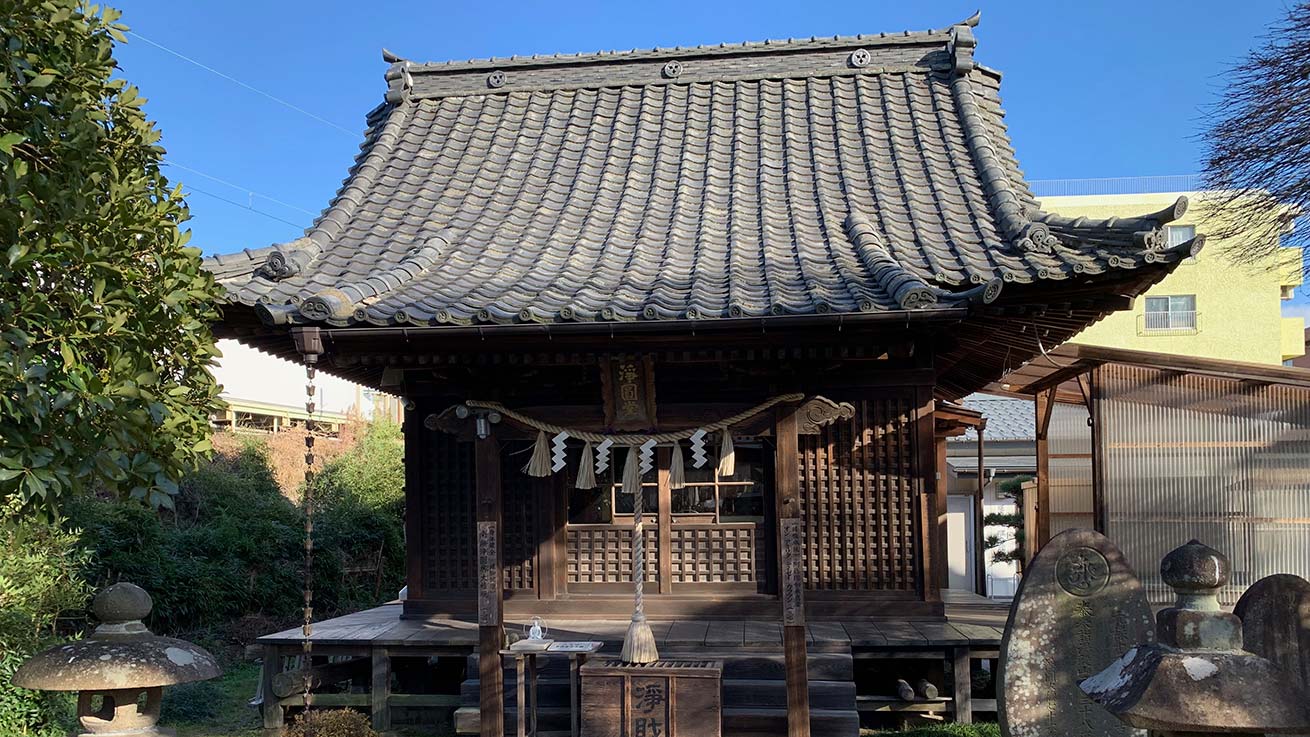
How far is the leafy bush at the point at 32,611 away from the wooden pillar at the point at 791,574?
19.8 feet

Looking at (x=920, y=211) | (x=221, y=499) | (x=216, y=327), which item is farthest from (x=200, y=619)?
(x=920, y=211)

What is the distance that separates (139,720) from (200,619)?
9.15 metres

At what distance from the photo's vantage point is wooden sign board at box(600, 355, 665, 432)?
764 cm

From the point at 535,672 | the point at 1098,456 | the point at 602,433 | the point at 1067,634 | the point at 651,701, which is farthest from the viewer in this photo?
the point at 1098,456

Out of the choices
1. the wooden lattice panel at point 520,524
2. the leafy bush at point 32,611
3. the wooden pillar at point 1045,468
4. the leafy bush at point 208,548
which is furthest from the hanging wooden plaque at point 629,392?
the leafy bush at point 208,548

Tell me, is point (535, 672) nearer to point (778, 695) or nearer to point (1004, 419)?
point (778, 695)

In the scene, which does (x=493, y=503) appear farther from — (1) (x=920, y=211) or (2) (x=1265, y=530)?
(2) (x=1265, y=530)

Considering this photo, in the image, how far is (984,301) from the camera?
6.61 meters

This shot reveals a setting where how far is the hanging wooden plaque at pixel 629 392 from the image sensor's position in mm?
7641

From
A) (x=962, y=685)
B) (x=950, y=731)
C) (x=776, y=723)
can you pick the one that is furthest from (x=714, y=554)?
(x=950, y=731)

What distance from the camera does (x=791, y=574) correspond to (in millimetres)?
7488

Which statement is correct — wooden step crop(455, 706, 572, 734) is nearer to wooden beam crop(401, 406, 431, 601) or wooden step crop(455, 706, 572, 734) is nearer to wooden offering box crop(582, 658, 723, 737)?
wooden offering box crop(582, 658, 723, 737)

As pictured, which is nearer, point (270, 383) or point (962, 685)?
point (962, 685)

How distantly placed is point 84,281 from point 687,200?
20.9 ft
